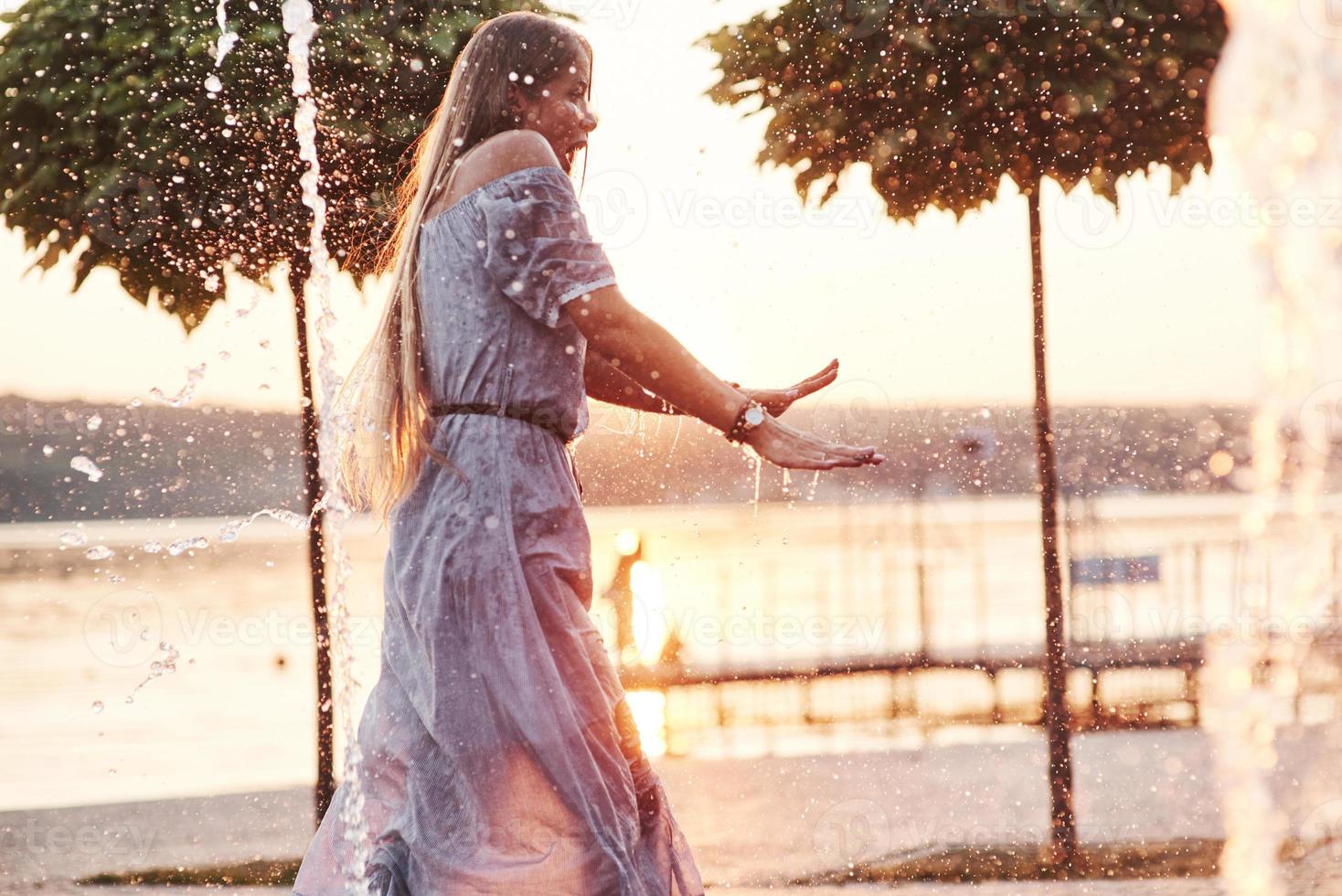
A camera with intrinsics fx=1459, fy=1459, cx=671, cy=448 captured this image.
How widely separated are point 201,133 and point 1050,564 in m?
3.66

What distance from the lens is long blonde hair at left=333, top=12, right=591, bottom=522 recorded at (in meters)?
2.13

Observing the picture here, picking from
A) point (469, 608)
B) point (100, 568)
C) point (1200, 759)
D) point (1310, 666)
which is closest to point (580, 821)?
point (469, 608)

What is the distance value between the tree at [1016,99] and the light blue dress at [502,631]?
Answer: 3.68 meters

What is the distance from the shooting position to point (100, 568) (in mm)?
39469

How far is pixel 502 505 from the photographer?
6.80ft

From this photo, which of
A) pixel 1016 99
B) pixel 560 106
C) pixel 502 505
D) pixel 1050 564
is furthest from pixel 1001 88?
pixel 502 505

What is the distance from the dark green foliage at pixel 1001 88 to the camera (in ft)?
17.9

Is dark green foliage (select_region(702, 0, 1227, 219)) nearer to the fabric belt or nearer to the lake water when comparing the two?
the lake water

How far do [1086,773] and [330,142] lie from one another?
4357 mm

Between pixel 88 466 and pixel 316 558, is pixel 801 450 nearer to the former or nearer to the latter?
pixel 88 466

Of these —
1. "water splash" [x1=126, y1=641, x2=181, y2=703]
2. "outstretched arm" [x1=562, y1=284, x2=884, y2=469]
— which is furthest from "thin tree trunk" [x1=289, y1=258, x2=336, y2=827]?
"outstretched arm" [x1=562, y1=284, x2=884, y2=469]

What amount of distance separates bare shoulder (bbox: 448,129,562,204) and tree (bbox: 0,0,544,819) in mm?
3186

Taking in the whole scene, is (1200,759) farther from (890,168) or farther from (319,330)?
(319,330)

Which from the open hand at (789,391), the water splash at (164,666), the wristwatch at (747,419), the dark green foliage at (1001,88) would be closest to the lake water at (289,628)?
the water splash at (164,666)
